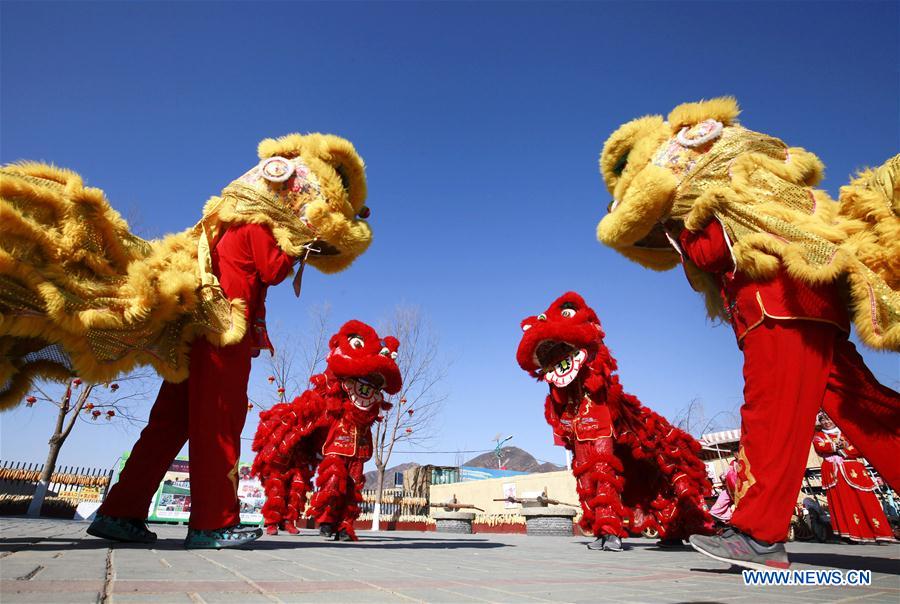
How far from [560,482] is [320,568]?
58.8ft

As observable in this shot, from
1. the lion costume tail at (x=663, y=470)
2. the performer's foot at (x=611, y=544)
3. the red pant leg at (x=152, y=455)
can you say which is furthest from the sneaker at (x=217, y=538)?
the lion costume tail at (x=663, y=470)

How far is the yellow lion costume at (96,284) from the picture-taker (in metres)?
2.43

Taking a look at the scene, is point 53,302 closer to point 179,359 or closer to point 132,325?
point 132,325

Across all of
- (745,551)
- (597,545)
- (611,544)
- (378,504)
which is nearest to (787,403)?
(745,551)

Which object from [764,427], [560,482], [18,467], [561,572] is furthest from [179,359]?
[560,482]

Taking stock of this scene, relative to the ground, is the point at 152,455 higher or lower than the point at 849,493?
higher

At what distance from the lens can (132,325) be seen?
9.15 feet

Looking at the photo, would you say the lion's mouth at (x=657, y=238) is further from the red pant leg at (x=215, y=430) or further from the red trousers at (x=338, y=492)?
the red trousers at (x=338, y=492)

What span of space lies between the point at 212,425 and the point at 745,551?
10.5ft

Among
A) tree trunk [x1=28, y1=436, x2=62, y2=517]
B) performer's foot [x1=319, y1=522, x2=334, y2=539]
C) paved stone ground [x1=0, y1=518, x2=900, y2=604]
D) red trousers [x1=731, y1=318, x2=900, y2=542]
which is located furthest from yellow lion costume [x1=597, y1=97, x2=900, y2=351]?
tree trunk [x1=28, y1=436, x2=62, y2=517]

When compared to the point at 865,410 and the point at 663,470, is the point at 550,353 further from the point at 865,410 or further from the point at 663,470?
the point at 865,410

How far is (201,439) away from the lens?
321cm

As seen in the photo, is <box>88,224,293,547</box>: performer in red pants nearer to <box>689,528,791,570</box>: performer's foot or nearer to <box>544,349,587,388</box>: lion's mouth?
<box>689,528,791,570</box>: performer's foot

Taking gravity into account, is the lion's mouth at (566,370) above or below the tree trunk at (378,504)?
above
